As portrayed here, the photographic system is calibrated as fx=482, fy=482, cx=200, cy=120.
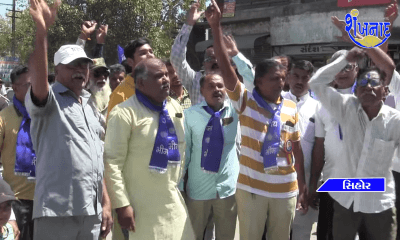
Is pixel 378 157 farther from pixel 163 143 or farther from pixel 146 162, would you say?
pixel 146 162

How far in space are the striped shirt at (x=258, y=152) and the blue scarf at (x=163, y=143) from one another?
78cm

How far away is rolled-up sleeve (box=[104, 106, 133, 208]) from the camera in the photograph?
3.26 metres

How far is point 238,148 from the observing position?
488 centimetres

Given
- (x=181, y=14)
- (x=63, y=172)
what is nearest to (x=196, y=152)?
(x=63, y=172)

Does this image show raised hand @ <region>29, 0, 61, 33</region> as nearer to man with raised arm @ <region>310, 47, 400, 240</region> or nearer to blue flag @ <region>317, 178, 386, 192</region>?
man with raised arm @ <region>310, 47, 400, 240</region>

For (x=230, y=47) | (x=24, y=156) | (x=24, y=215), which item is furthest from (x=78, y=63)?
(x=24, y=215)

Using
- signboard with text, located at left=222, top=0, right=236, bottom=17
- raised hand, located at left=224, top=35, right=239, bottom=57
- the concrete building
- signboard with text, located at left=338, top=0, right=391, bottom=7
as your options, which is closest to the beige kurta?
raised hand, located at left=224, top=35, right=239, bottom=57

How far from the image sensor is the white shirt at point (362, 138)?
371 centimetres

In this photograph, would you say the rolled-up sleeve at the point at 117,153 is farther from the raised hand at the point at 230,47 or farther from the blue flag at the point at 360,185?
the blue flag at the point at 360,185

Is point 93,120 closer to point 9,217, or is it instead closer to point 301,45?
point 9,217

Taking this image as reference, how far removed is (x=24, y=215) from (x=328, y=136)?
276cm

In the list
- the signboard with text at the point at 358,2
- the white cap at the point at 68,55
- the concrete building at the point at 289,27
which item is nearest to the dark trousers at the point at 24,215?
the white cap at the point at 68,55

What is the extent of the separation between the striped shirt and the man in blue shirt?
0.74 feet

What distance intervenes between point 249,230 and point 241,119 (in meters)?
0.95
